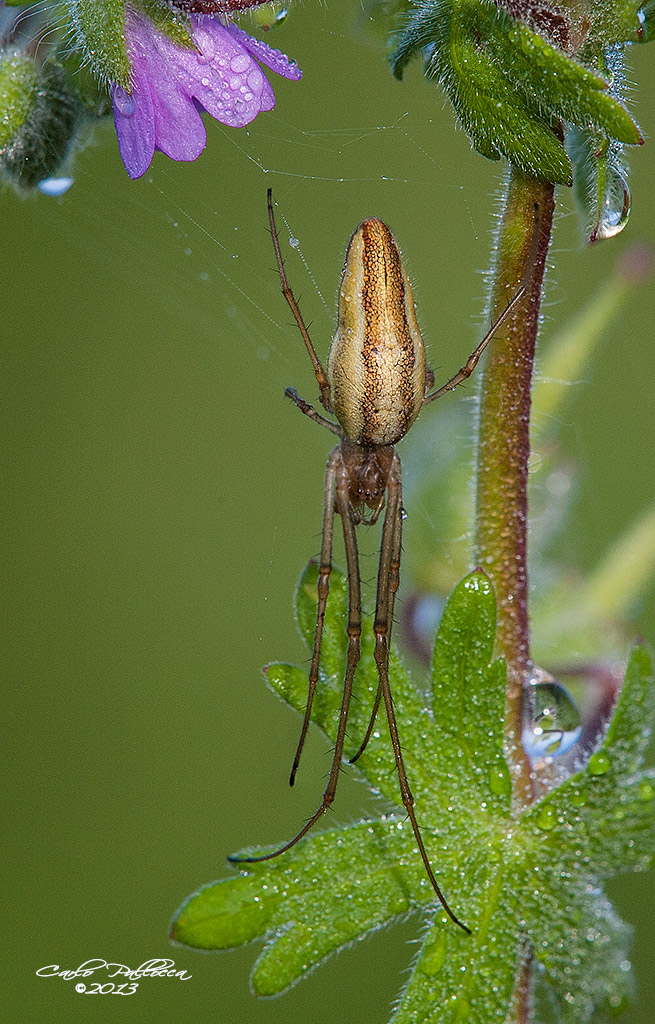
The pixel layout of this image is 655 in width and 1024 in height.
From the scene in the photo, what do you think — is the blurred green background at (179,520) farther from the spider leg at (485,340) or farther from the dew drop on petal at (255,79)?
the dew drop on petal at (255,79)

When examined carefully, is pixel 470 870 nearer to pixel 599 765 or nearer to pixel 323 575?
pixel 599 765

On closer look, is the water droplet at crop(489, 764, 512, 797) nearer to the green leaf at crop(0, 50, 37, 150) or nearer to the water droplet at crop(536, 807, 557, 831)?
the water droplet at crop(536, 807, 557, 831)

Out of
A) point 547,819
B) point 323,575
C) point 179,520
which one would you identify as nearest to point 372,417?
point 323,575

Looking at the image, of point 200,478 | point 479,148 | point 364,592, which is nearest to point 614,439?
point 200,478

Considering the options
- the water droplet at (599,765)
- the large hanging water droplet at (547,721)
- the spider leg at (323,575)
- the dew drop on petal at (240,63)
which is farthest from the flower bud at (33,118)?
the water droplet at (599,765)

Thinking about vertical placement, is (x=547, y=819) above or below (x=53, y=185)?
below

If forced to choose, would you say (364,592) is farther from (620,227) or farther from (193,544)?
(193,544)

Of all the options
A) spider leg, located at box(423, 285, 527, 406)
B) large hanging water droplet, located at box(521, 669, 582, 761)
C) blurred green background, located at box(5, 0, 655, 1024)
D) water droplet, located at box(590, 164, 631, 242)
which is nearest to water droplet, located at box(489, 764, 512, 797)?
large hanging water droplet, located at box(521, 669, 582, 761)
